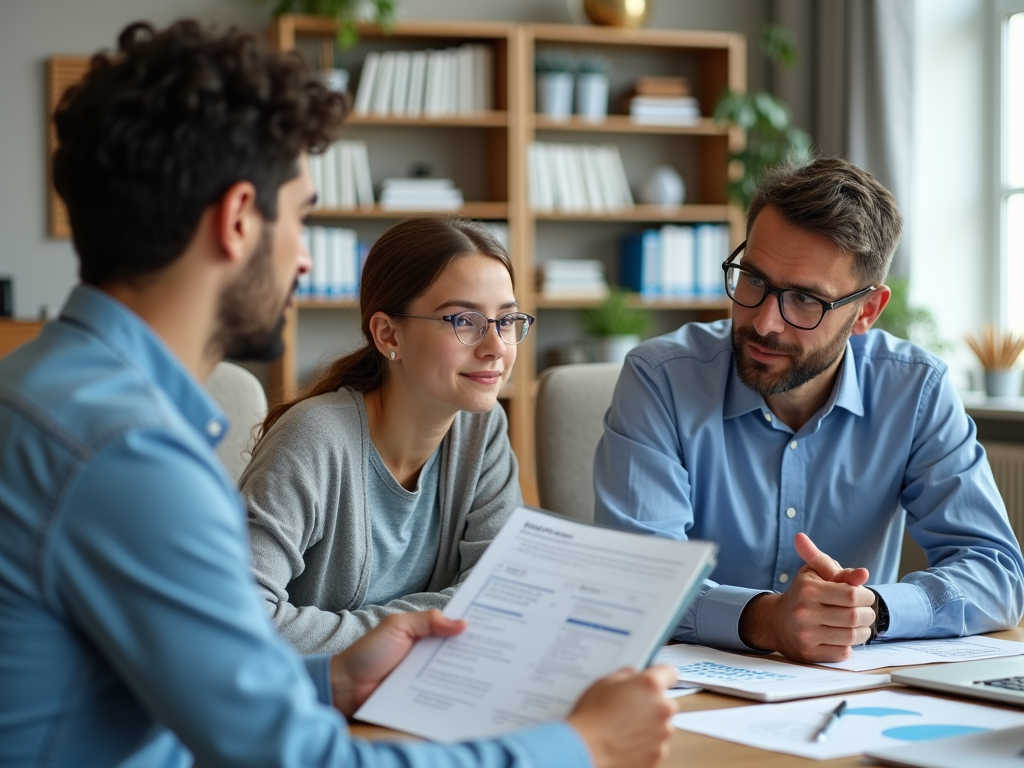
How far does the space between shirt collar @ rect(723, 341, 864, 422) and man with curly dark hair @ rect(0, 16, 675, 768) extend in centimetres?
97

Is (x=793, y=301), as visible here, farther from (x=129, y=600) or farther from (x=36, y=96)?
(x=36, y=96)

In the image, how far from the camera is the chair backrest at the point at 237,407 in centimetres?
219

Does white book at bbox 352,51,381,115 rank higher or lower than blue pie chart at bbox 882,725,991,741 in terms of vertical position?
higher

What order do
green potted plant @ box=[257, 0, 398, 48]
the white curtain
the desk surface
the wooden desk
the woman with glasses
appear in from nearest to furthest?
the desk surface → the woman with glasses → the wooden desk → green potted plant @ box=[257, 0, 398, 48] → the white curtain

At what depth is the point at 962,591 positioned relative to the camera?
1585 mm

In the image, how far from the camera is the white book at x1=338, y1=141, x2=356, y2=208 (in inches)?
176

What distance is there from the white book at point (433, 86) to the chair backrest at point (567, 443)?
2549mm

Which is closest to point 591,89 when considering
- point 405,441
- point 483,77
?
point 483,77

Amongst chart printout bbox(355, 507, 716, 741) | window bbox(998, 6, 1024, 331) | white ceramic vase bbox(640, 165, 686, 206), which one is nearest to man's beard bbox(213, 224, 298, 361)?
chart printout bbox(355, 507, 716, 741)

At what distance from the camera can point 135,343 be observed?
91cm

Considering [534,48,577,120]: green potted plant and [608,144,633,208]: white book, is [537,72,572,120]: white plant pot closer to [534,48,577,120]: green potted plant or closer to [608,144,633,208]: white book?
[534,48,577,120]: green potted plant

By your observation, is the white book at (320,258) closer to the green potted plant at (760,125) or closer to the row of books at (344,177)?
the row of books at (344,177)

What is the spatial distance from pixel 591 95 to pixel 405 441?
3184 mm

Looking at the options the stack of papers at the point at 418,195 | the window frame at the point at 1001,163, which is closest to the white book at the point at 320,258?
the stack of papers at the point at 418,195
